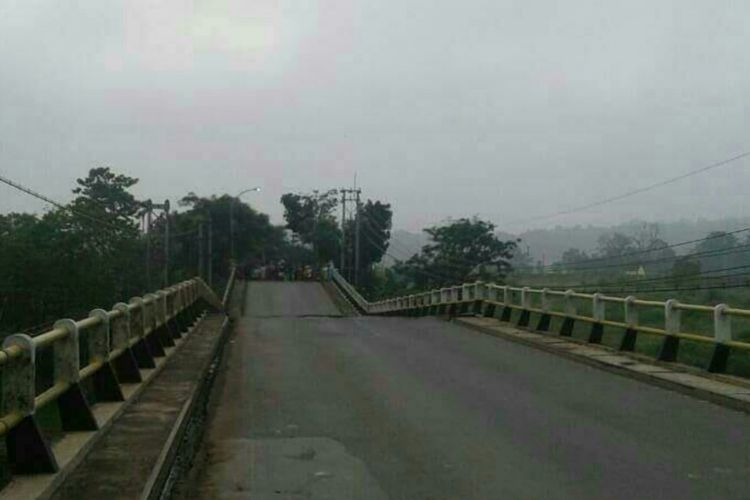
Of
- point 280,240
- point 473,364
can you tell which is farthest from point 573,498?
point 280,240

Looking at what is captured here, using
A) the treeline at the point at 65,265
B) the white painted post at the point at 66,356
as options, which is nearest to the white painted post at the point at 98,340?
the white painted post at the point at 66,356

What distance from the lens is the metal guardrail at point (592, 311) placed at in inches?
546

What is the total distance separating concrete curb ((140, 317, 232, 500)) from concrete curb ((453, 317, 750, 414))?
6360mm

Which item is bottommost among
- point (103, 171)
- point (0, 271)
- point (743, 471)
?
point (743, 471)

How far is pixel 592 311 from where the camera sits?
20078 millimetres

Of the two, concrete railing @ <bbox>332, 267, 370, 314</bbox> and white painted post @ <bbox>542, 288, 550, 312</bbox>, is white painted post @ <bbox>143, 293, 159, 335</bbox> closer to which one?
white painted post @ <bbox>542, 288, 550, 312</bbox>

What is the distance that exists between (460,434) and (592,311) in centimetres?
1100

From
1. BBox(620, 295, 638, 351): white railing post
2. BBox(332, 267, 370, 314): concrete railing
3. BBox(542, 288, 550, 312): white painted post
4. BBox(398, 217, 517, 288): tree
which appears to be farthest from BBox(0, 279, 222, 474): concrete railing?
BBox(398, 217, 517, 288): tree

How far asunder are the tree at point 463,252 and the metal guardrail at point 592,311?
25.7 metres

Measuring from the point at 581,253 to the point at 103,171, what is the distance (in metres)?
33.8

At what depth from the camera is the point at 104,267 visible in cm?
2989

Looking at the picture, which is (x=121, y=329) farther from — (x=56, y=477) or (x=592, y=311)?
(x=592, y=311)

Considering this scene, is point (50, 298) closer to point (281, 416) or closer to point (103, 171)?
point (281, 416)

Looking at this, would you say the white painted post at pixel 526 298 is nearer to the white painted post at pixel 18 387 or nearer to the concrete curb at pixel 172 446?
the concrete curb at pixel 172 446
